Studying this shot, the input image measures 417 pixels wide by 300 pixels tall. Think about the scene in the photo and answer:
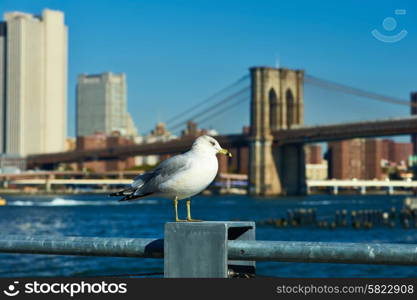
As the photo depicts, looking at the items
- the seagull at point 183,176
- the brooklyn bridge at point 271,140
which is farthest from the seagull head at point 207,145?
the brooklyn bridge at point 271,140

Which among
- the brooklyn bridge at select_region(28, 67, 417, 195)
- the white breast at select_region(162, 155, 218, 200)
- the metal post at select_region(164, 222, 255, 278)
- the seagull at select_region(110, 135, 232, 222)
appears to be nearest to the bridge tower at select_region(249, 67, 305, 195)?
the brooklyn bridge at select_region(28, 67, 417, 195)

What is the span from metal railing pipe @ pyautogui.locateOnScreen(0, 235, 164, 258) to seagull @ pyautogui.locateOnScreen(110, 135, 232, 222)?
23 cm

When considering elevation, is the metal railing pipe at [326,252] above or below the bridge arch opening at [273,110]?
below

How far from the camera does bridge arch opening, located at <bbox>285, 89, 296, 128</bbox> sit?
12988 cm

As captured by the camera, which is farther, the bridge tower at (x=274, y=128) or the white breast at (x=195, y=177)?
the bridge tower at (x=274, y=128)

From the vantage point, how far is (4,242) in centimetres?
453

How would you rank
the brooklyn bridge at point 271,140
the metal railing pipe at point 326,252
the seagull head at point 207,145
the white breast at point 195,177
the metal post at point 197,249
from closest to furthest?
the metal railing pipe at point 326,252, the metal post at point 197,249, the white breast at point 195,177, the seagull head at point 207,145, the brooklyn bridge at point 271,140

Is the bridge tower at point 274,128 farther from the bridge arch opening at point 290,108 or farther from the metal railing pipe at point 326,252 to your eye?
the metal railing pipe at point 326,252

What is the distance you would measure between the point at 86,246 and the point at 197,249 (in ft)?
2.20

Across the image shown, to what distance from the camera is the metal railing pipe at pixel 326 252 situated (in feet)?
12.1

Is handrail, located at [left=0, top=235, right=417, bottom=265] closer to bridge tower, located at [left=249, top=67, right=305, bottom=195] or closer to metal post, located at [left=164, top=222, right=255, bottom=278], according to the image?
metal post, located at [left=164, top=222, right=255, bottom=278]

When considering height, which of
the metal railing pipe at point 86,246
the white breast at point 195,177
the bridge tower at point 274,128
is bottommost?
the metal railing pipe at point 86,246

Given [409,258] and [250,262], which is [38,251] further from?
[409,258]

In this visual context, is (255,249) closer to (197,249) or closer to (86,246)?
(197,249)
